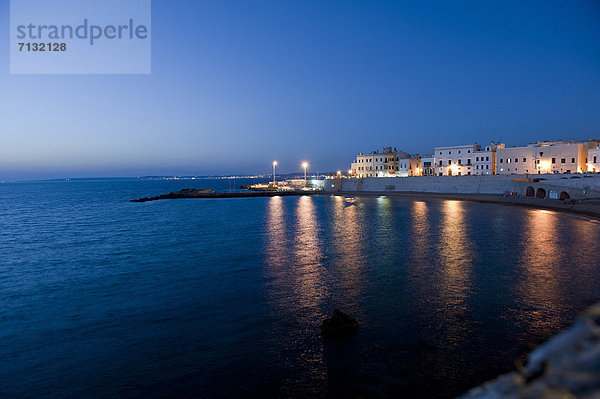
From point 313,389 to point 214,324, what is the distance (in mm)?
5476

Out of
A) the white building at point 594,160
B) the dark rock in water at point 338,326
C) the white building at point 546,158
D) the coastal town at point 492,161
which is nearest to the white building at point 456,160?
Answer: the coastal town at point 492,161

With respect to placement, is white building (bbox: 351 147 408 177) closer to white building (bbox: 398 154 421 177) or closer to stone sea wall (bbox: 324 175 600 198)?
white building (bbox: 398 154 421 177)

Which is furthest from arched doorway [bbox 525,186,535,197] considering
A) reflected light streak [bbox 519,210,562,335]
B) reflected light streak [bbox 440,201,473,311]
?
reflected light streak [bbox 440,201,473,311]

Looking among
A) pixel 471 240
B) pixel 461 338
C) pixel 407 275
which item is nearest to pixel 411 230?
pixel 471 240

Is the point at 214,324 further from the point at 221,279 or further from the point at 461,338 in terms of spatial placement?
the point at 461,338

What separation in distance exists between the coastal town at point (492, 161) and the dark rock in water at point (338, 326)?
237ft

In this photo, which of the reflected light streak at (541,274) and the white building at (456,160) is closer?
the reflected light streak at (541,274)

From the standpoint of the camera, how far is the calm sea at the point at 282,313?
9586 mm

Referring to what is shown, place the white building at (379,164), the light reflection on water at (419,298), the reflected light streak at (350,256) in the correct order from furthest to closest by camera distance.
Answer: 1. the white building at (379,164)
2. the reflected light streak at (350,256)
3. the light reflection on water at (419,298)

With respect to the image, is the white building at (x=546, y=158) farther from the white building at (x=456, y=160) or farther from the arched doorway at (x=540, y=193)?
the arched doorway at (x=540, y=193)

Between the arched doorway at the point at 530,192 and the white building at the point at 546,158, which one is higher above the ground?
the white building at the point at 546,158

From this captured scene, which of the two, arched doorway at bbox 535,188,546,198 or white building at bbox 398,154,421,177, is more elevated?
white building at bbox 398,154,421,177

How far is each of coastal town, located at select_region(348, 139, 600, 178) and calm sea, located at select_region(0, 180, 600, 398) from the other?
48.3 metres

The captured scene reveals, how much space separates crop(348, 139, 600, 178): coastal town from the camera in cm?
6819
